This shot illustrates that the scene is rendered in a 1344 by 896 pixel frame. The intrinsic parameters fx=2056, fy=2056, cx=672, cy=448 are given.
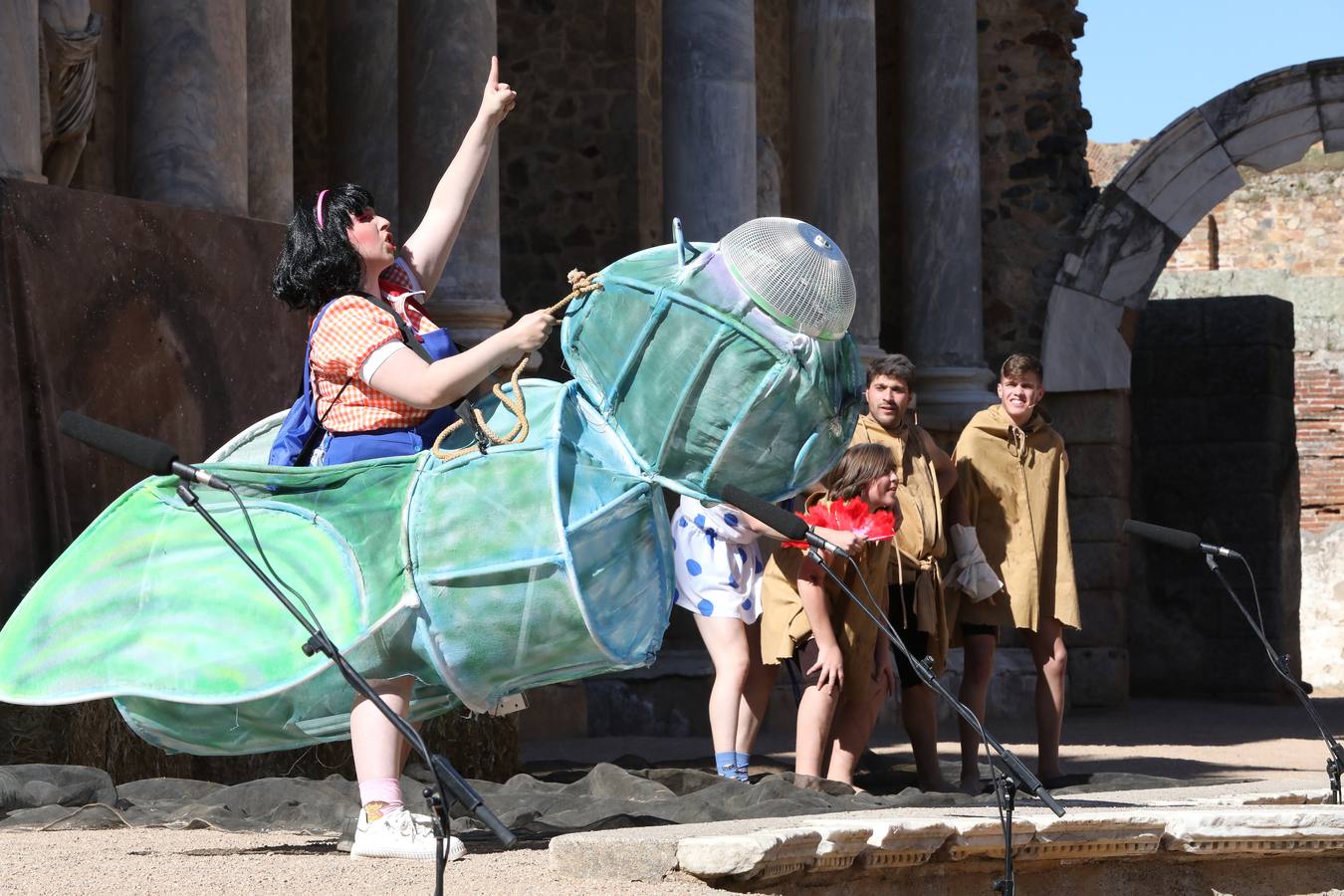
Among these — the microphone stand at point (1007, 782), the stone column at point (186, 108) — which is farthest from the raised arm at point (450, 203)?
the stone column at point (186, 108)

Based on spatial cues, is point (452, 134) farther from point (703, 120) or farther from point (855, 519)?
point (855, 519)

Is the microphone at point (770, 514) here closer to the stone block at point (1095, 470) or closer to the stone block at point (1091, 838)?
the stone block at point (1091, 838)

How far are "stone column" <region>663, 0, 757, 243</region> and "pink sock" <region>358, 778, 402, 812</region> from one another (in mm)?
7256

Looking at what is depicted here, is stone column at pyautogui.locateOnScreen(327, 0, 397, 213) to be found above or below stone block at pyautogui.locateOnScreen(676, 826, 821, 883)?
above

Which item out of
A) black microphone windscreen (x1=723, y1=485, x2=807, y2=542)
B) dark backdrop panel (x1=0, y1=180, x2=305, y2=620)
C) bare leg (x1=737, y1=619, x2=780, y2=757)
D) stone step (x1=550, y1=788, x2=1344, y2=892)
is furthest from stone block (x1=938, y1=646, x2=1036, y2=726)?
black microphone windscreen (x1=723, y1=485, x2=807, y2=542)

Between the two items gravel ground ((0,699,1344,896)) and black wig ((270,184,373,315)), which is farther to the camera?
black wig ((270,184,373,315))

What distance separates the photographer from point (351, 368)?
4.34 meters

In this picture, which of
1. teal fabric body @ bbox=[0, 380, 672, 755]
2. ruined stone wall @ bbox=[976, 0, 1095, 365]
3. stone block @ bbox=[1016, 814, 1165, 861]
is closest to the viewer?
teal fabric body @ bbox=[0, 380, 672, 755]

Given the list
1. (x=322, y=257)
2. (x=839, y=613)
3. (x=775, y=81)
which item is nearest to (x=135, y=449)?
(x=322, y=257)

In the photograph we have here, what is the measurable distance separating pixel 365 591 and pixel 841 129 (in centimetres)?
902

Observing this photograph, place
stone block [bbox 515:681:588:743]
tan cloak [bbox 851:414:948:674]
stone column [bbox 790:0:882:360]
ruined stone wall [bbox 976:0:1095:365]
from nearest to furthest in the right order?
tan cloak [bbox 851:414:948:674]
stone block [bbox 515:681:588:743]
stone column [bbox 790:0:882:360]
ruined stone wall [bbox 976:0:1095:365]

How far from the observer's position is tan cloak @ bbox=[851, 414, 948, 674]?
271 inches

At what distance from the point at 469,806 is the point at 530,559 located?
85 centimetres

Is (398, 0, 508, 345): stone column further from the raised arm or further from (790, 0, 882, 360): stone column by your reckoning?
the raised arm
